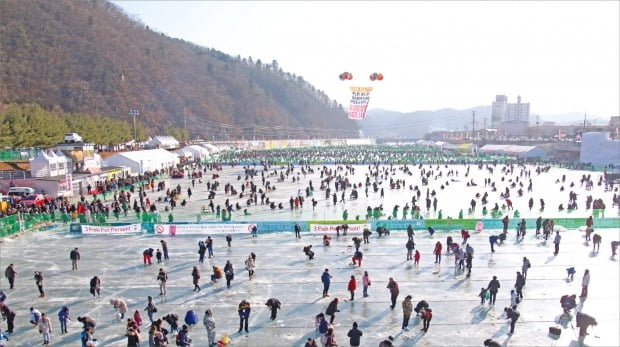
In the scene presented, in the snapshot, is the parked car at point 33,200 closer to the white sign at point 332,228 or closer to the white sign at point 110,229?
the white sign at point 110,229

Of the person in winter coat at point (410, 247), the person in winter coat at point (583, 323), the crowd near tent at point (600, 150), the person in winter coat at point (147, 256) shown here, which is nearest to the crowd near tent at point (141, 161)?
the person in winter coat at point (147, 256)

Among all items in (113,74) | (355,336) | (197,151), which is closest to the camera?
(355,336)

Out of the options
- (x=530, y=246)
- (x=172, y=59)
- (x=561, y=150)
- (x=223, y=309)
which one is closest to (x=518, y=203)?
(x=530, y=246)

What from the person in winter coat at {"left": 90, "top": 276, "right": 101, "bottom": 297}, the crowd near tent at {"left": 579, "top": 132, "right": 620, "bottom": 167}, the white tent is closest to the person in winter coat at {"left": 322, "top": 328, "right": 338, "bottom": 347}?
the person in winter coat at {"left": 90, "top": 276, "right": 101, "bottom": 297}

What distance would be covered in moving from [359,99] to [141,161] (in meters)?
22.8

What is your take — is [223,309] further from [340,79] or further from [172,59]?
[172,59]

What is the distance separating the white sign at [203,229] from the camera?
22.3 metres

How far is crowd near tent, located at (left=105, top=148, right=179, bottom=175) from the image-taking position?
146 ft

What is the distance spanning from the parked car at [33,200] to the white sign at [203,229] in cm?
1059

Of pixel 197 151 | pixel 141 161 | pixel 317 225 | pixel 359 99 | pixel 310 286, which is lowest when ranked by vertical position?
pixel 310 286

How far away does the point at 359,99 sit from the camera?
Result: 37094 mm

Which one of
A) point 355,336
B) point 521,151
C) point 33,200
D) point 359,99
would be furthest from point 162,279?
point 521,151

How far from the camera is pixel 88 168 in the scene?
3956cm

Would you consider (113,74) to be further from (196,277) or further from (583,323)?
(583,323)
